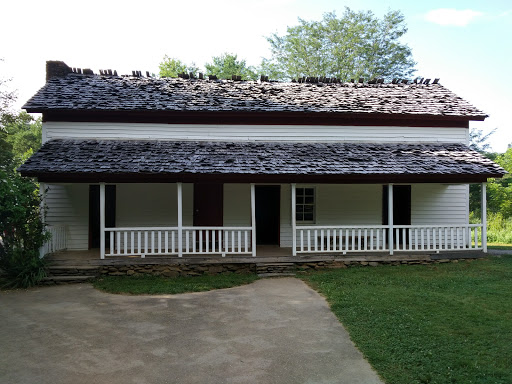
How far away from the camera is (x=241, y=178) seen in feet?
36.0

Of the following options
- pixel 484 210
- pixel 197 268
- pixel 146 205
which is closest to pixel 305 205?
pixel 197 268

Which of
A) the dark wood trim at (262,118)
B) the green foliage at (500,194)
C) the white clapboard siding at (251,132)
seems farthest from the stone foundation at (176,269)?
the green foliage at (500,194)

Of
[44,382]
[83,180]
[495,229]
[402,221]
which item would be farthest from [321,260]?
[495,229]

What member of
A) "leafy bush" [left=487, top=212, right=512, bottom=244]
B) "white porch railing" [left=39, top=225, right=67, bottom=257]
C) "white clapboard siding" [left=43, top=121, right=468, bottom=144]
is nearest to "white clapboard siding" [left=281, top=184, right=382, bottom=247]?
"white clapboard siding" [left=43, top=121, right=468, bottom=144]

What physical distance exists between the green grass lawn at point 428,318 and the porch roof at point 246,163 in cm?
276

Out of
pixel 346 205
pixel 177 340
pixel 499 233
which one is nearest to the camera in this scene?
pixel 177 340

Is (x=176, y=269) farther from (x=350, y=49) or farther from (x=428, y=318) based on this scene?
(x=350, y=49)

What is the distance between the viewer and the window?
13266 millimetres

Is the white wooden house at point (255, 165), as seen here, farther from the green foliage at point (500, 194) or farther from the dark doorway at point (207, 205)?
the green foliage at point (500, 194)

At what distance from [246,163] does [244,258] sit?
2698 mm

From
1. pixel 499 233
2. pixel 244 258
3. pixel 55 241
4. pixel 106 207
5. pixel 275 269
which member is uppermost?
pixel 106 207

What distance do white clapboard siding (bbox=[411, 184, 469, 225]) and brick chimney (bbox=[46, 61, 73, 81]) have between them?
44.1 feet

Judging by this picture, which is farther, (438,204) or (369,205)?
(438,204)

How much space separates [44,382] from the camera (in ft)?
15.4
